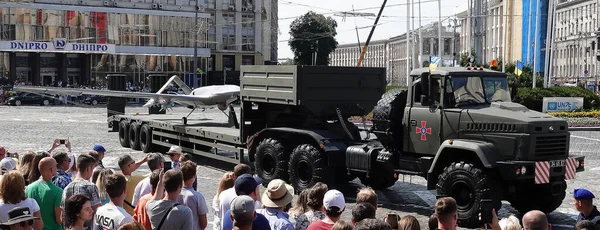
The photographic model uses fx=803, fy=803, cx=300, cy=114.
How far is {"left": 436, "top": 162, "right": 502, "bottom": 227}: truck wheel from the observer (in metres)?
12.7

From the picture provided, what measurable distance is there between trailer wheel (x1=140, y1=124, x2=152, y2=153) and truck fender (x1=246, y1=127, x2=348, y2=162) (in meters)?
6.89

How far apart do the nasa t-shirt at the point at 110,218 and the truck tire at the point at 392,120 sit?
8.20m

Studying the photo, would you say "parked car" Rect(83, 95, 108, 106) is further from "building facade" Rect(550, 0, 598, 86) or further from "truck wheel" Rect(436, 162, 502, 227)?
"building facade" Rect(550, 0, 598, 86)

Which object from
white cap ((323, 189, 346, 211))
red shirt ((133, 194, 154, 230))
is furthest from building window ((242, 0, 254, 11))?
white cap ((323, 189, 346, 211))

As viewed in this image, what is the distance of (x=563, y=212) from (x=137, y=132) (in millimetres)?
13807

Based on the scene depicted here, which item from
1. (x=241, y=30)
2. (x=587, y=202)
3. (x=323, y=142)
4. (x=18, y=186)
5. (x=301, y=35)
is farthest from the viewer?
(x=301, y=35)

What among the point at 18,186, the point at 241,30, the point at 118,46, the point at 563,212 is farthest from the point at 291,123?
the point at 241,30

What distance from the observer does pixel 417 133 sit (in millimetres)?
14375

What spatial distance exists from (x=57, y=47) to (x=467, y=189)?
193ft

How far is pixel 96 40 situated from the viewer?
68.6 meters

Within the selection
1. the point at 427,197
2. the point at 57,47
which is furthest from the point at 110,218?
the point at 57,47

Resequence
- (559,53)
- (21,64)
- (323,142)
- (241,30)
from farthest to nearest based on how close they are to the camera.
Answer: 1. (559,53)
2. (241,30)
3. (21,64)
4. (323,142)

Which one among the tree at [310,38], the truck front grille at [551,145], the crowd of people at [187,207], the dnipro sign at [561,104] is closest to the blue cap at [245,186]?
the crowd of people at [187,207]

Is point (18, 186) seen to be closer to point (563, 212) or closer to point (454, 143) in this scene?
point (454, 143)
